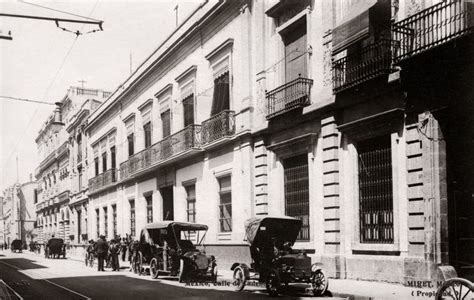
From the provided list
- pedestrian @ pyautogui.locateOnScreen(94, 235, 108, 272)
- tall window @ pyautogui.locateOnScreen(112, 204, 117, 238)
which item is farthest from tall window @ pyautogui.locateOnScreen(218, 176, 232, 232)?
tall window @ pyautogui.locateOnScreen(112, 204, 117, 238)

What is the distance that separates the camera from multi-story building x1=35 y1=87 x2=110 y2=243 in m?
44.9

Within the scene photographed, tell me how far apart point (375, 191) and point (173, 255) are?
661 centimetres

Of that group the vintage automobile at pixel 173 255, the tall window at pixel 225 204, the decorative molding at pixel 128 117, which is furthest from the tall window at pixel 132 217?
the tall window at pixel 225 204

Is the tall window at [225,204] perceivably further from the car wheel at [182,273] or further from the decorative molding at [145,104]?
the decorative molding at [145,104]

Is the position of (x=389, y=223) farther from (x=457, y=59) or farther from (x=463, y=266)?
(x=457, y=59)

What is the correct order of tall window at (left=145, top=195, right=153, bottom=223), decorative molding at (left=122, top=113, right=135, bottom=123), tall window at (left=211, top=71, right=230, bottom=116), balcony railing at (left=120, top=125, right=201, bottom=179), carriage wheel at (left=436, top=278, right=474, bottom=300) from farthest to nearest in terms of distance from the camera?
decorative molding at (left=122, top=113, right=135, bottom=123) → tall window at (left=145, top=195, right=153, bottom=223) → balcony railing at (left=120, top=125, right=201, bottom=179) → tall window at (left=211, top=71, right=230, bottom=116) → carriage wheel at (left=436, top=278, right=474, bottom=300)

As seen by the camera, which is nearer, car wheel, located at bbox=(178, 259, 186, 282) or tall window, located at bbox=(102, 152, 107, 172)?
car wheel, located at bbox=(178, 259, 186, 282)

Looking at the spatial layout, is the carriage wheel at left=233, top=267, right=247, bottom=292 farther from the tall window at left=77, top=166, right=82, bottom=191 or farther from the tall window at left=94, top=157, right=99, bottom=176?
the tall window at left=77, top=166, right=82, bottom=191

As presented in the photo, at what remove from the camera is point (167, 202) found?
27.0m

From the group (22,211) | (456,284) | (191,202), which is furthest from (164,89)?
(22,211)

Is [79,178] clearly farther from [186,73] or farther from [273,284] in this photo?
[273,284]

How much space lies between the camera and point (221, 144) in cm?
2036

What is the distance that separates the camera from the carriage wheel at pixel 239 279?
42.3 feet

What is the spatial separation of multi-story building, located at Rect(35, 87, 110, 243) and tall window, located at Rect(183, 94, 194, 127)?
17.5 meters
